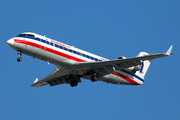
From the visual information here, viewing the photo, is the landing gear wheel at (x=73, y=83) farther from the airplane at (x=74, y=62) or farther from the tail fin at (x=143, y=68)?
the tail fin at (x=143, y=68)

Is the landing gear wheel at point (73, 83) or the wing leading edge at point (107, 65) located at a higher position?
the wing leading edge at point (107, 65)

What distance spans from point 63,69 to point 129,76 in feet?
27.1

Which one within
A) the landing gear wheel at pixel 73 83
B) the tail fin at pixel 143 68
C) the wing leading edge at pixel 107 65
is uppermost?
the tail fin at pixel 143 68

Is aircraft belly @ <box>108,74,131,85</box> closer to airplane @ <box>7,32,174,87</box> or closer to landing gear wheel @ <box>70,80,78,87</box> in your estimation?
airplane @ <box>7,32,174,87</box>

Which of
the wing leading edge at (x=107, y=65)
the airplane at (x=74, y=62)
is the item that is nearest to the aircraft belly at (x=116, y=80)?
the airplane at (x=74, y=62)

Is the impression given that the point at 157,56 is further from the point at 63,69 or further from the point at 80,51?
the point at 63,69

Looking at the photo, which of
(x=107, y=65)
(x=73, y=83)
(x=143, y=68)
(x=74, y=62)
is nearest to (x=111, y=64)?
(x=107, y=65)

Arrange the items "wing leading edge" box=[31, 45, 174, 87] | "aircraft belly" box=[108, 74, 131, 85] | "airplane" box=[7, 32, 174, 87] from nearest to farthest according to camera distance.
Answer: "airplane" box=[7, 32, 174, 87] → "wing leading edge" box=[31, 45, 174, 87] → "aircraft belly" box=[108, 74, 131, 85]

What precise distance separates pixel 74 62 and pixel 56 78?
6.23m

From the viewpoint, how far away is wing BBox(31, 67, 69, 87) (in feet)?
96.5

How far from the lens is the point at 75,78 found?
31.2 m

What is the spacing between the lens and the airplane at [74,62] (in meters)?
25.5

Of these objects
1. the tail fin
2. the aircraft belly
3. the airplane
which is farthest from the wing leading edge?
the tail fin

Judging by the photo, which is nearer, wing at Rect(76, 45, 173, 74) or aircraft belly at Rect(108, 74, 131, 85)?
wing at Rect(76, 45, 173, 74)
